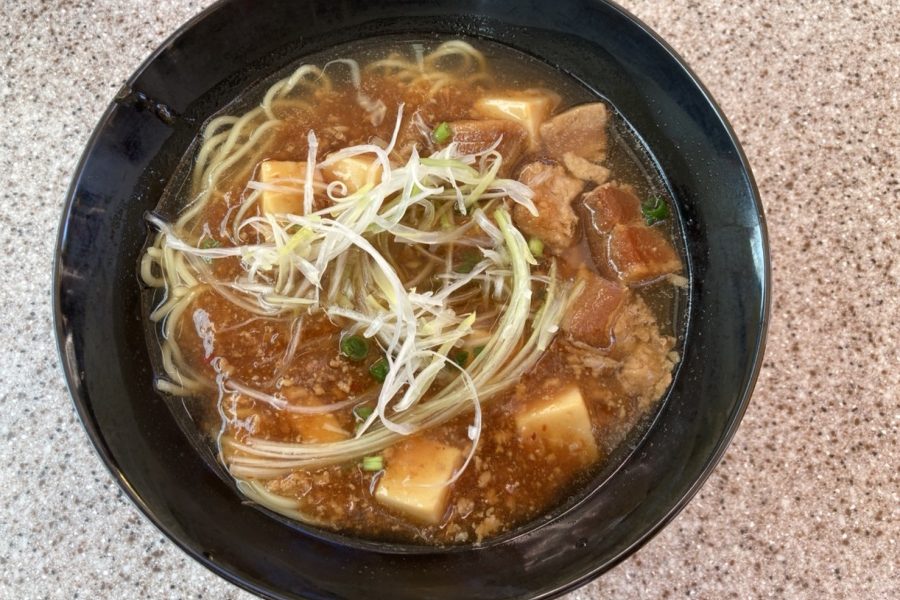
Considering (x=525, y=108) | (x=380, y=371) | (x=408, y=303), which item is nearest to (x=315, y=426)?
(x=380, y=371)

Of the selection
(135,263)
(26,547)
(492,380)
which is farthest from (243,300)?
(26,547)

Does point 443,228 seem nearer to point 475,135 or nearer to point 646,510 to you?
point 475,135

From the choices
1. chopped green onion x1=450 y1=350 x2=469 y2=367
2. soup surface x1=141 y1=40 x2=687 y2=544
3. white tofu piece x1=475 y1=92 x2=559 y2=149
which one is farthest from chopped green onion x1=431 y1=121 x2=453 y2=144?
chopped green onion x1=450 y1=350 x2=469 y2=367

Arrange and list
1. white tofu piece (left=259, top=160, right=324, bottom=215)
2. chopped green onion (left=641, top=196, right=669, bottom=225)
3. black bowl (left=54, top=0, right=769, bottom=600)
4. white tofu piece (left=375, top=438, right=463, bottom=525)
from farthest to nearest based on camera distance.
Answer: chopped green onion (left=641, top=196, right=669, bottom=225)
white tofu piece (left=259, top=160, right=324, bottom=215)
white tofu piece (left=375, top=438, right=463, bottom=525)
black bowl (left=54, top=0, right=769, bottom=600)

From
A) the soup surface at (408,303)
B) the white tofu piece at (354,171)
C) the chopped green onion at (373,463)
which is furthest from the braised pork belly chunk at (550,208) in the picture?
the chopped green onion at (373,463)

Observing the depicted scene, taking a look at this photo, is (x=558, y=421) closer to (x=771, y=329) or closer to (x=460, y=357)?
(x=460, y=357)

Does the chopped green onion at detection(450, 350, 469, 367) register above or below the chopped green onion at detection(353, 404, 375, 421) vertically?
above

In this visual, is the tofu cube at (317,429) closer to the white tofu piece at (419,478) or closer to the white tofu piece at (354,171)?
the white tofu piece at (419,478)

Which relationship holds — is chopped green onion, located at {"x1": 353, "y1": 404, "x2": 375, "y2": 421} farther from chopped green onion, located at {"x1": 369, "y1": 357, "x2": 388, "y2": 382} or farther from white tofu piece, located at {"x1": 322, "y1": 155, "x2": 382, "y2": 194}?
Result: white tofu piece, located at {"x1": 322, "y1": 155, "x2": 382, "y2": 194}
